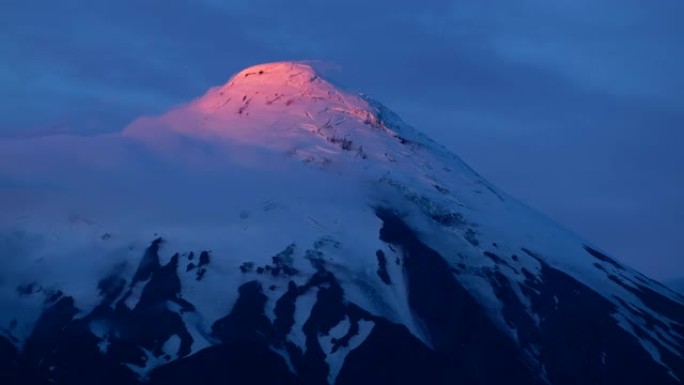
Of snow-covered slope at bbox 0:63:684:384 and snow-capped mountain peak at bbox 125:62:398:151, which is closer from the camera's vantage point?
snow-covered slope at bbox 0:63:684:384

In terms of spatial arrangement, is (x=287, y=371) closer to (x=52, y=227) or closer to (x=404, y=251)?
(x=404, y=251)

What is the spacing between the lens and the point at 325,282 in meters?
108

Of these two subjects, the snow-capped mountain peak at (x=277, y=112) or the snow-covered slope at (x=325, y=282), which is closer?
the snow-covered slope at (x=325, y=282)

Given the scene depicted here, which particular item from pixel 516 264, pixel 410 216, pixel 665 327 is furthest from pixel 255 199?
pixel 665 327

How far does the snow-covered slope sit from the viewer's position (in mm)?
100500

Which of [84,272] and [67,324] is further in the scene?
[84,272]

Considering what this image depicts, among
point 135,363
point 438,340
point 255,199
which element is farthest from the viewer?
point 255,199

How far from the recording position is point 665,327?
11669cm

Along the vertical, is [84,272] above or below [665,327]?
below

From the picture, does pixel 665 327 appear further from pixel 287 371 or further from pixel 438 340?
pixel 287 371

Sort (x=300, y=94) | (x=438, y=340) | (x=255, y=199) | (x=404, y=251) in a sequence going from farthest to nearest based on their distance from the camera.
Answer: (x=300, y=94)
(x=255, y=199)
(x=404, y=251)
(x=438, y=340)

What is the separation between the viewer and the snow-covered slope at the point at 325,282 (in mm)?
100500

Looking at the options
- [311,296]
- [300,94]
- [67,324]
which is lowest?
[67,324]

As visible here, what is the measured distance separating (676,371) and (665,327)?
8.62 metres
